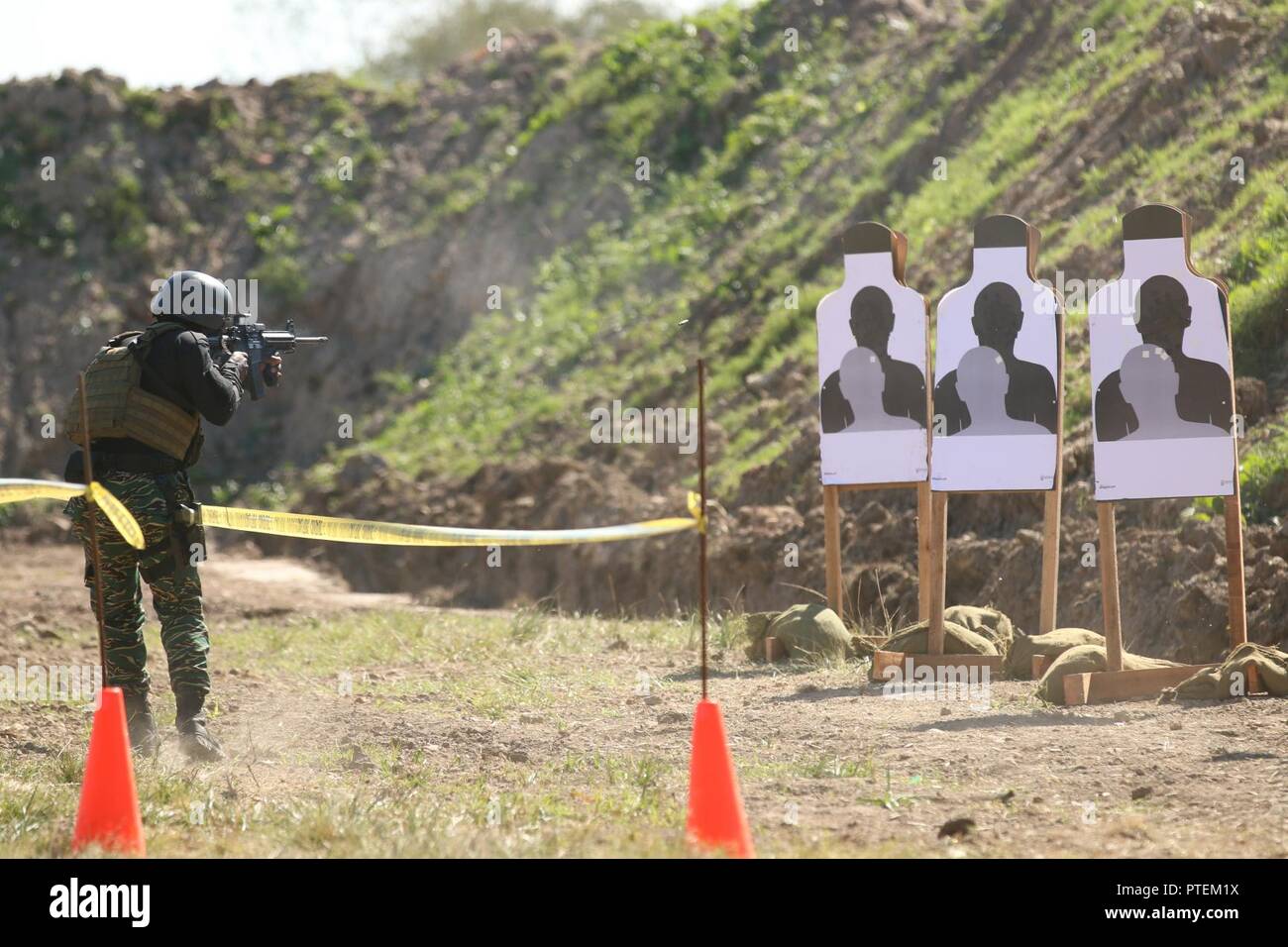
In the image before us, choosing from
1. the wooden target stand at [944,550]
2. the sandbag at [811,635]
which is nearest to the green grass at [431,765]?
the sandbag at [811,635]

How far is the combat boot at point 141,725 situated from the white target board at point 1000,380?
4801mm

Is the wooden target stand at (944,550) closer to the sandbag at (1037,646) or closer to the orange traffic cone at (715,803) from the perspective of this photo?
the sandbag at (1037,646)

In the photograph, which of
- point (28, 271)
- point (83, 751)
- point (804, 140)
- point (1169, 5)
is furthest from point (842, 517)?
point (28, 271)

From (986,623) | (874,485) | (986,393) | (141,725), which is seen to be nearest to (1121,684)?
(986,623)

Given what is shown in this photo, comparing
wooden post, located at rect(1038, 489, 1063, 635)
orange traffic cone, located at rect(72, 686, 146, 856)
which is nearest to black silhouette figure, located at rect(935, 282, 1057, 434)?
wooden post, located at rect(1038, 489, 1063, 635)

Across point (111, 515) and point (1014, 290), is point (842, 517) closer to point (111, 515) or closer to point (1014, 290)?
point (1014, 290)

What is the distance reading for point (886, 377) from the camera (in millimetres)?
10422

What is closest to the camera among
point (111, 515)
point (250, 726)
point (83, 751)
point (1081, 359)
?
point (111, 515)

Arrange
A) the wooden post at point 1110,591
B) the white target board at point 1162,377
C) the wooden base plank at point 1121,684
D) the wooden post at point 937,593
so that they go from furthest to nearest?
the wooden post at point 937,593
the white target board at point 1162,377
the wooden post at point 1110,591
the wooden base plank at point 1121,684

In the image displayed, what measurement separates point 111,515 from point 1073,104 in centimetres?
1322

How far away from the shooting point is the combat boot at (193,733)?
7406 millimetres

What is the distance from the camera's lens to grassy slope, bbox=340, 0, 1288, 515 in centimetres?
1392

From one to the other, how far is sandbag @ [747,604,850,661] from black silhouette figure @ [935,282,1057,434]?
1.46 meters

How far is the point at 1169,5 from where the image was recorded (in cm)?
1742
